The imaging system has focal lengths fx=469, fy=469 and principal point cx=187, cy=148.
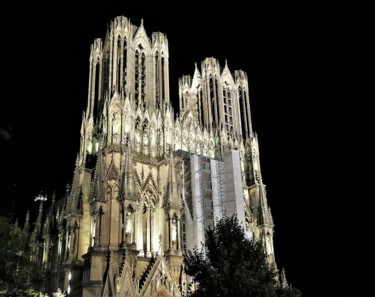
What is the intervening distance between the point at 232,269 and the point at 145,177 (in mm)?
20549

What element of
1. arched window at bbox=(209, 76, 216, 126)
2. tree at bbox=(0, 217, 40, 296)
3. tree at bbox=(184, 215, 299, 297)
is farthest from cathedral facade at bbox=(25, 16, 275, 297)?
tree at bbox=(0, 217, 40, 296)

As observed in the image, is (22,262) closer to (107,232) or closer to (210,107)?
(107,232)

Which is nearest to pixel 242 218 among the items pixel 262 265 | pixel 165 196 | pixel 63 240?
pixel 165 196

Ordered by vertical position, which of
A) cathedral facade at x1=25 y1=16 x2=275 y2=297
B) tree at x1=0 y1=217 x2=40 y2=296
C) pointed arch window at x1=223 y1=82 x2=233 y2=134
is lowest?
tree at x1=0 y1=217 x2=40 y2=296

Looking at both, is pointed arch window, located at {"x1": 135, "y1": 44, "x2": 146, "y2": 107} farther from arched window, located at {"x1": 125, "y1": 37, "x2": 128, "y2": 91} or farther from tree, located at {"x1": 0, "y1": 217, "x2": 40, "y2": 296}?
tree, located at {"x1": 0, "y1": 217, "x2": 40, "y2": 296}

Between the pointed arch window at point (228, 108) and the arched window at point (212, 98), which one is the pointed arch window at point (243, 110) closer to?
the pointed arch window at point (228, 108)

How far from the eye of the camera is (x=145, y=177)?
43.4 metres

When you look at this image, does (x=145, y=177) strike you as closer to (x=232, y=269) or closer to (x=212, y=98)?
(x=212, y=98)

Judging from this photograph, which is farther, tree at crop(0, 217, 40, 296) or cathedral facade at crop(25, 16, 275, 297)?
cathedral facade at crop(25, 16, 275, 297)

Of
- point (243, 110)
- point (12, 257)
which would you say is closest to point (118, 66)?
point (243, 110)

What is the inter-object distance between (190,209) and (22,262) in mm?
32715

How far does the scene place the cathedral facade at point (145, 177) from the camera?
37.9 metres

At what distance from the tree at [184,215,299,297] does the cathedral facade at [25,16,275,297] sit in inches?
414

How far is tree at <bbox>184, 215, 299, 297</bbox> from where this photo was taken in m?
23.2
